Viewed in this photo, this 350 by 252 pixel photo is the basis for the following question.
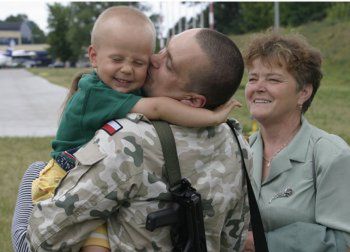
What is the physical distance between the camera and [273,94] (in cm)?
319

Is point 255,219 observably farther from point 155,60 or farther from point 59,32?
point 59,32

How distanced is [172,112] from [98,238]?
481mm

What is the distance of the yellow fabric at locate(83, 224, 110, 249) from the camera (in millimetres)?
1901

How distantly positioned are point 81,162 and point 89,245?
29 centimetres

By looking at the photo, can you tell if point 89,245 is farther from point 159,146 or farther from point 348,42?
point 348,42

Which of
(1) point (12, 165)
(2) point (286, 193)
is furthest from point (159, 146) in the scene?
(1) point (12, 165)

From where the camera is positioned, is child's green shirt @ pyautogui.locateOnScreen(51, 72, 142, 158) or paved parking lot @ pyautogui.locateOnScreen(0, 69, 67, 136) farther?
paved parking lot @ pyautogui.locateOnScreen(0, 69, 67, 136)

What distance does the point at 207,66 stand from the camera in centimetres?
194

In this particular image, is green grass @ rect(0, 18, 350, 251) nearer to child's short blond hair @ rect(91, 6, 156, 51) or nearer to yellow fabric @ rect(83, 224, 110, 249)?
child's short blond hair @ rect(91, 6, 156, 51)

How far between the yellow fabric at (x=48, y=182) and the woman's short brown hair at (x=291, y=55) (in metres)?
1.48

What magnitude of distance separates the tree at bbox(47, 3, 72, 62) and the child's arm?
288 feet

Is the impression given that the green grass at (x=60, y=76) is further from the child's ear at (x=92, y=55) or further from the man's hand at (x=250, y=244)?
the child's ear at (x=92, y=55)

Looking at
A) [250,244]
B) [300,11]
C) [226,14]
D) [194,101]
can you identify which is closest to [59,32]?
[226,14]

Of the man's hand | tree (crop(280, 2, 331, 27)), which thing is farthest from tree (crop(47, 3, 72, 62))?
the man's hand
